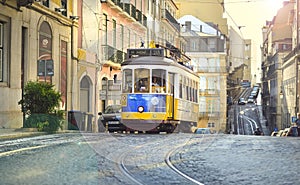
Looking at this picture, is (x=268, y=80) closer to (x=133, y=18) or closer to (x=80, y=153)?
(x=133, y=18)

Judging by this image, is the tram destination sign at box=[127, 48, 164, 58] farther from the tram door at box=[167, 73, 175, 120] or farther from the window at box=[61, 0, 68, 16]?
the window at box=[61, 0, 68, 16]

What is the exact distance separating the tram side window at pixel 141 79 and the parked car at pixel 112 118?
105 inches

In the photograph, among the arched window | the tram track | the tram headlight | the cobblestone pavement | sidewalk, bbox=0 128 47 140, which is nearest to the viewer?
the tram track

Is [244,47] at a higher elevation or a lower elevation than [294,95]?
higher

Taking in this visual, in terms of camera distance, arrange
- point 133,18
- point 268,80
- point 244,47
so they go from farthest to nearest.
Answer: point 268,80
point 244,47
point 133,18

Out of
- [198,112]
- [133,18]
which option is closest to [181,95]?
[198,112]

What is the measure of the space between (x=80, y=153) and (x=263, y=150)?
3.83 metres

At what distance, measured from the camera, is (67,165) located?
9508mm

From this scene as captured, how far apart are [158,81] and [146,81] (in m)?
0.39

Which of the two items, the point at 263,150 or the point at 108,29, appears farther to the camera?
the point at 108,29

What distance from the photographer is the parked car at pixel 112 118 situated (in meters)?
22.7

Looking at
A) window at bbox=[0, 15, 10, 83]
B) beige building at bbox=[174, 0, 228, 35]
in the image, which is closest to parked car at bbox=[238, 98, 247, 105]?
beige building at bbox=[174, 0, 228, 35]

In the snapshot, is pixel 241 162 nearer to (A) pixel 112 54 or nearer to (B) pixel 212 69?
(A) pixel 112 54

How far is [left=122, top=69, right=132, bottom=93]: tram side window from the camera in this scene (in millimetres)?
19766
